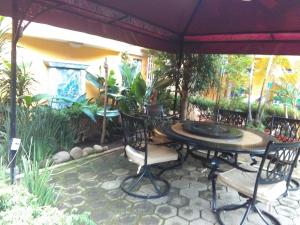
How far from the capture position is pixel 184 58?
5.93 metres

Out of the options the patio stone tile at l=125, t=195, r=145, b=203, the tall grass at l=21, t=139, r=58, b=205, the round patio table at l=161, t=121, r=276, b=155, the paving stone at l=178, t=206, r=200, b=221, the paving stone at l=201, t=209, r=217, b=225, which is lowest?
the paving stone at l=201, t=209, r=217, b=225

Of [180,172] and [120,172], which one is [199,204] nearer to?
[180,172]

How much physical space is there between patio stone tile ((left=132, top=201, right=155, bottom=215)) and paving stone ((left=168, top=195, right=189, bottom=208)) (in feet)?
0.91

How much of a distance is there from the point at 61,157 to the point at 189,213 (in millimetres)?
2330

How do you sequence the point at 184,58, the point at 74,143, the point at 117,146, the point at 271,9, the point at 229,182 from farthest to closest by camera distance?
1. the point at 184,58
2. the point at 117,146
3. the point at 74,143
4. the point at 271,9
5. the point at 229,182

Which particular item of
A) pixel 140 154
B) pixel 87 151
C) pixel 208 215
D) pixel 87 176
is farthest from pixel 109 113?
pixel 208 215

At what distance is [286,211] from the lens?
2.92 meters

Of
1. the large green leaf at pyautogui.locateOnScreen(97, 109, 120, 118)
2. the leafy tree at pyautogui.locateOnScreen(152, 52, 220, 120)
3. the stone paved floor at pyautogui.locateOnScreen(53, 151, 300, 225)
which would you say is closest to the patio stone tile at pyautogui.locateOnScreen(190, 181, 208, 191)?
the stone paved floor at pyautogui.locateOnScreen(53, 151, 300, 225)

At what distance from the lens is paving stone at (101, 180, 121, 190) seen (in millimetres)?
3215

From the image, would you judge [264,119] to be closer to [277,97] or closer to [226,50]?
[277,97]

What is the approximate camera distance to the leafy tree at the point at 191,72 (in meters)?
5.92

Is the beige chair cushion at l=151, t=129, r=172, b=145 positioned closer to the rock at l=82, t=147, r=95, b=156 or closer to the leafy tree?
the rock at l=82, t=147, r=95, b=156

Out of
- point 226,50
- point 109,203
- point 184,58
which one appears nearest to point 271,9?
point 226,50

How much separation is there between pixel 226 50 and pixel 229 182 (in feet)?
11.0
